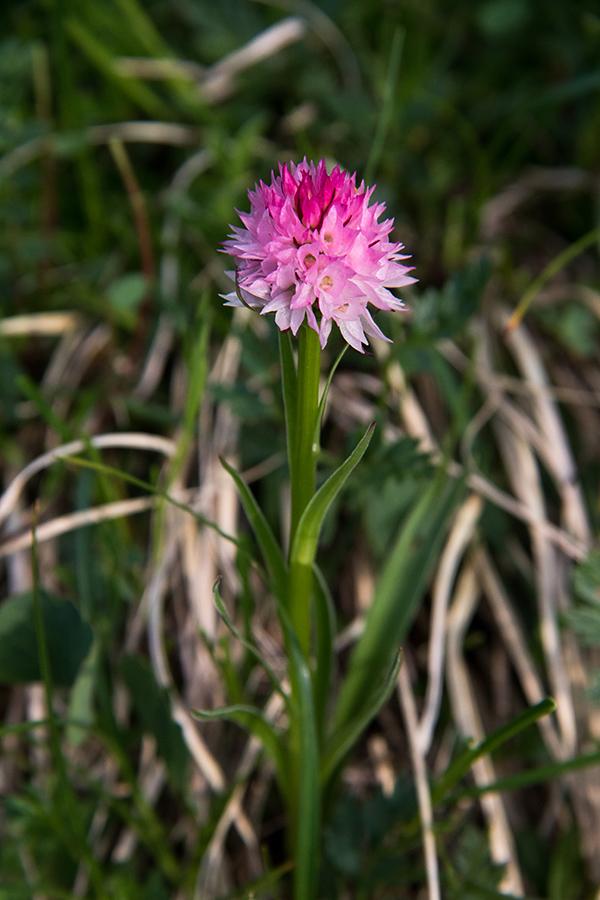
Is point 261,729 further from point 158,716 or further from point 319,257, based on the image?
point 319,257

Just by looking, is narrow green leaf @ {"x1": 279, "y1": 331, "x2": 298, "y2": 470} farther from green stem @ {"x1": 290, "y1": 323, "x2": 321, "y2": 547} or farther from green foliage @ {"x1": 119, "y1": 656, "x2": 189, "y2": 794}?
green foliage @ {"x1": 119, "y1": 656, "x2": 189, "y2": 794}

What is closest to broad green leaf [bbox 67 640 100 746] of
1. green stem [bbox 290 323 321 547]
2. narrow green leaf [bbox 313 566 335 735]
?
narrow green leaf [bbox 313 566 335 735]

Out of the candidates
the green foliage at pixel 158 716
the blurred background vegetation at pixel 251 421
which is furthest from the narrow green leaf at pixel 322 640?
the green foliage at pixel 158 716

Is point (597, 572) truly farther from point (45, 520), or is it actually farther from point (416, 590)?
point (45, 520)

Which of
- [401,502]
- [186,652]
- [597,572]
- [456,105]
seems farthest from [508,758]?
[456,105]

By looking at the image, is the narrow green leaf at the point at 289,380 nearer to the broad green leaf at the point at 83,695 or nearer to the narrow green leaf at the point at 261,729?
the narrow green leaf at the point at 261,729
